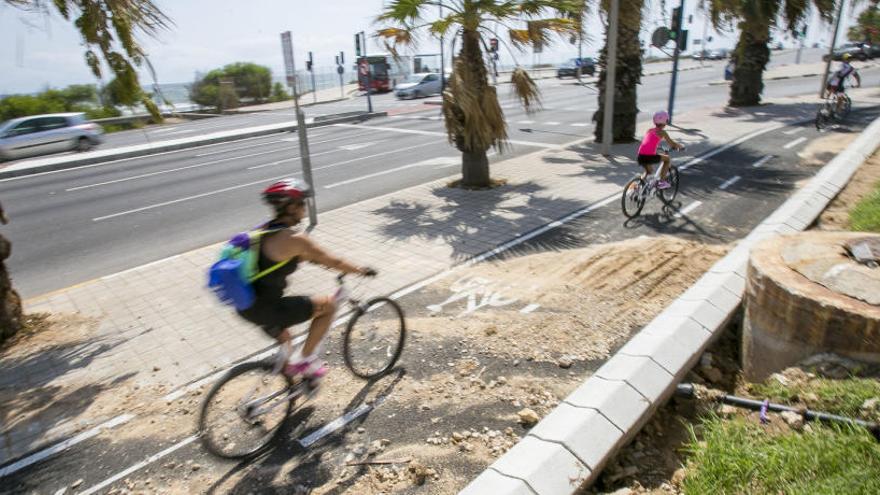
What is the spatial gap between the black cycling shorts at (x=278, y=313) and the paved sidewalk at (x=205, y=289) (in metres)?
1.59

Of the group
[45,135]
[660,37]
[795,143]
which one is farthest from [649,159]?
[45,135]

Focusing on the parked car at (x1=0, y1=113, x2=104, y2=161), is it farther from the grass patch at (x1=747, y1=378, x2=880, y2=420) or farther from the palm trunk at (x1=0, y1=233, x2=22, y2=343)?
the grass patch at (x1=747, y1=378, x2=880, y2=420)

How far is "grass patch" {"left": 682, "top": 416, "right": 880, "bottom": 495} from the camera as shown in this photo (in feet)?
8.35

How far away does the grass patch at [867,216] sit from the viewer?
6148 millimetres

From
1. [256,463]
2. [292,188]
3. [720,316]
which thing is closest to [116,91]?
[292,188]

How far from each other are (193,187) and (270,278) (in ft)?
36.2

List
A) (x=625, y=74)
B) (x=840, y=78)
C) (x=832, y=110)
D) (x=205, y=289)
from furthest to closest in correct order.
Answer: (x=832, y=110) → (x=840, y=78) → (x=625, y=74) → (x=205, y=289)

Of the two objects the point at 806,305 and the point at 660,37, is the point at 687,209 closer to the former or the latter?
the point at 806,305

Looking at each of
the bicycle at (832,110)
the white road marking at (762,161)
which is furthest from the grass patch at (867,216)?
the bicycle at (832,110)

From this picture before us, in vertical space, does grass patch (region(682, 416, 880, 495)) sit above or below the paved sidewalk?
above

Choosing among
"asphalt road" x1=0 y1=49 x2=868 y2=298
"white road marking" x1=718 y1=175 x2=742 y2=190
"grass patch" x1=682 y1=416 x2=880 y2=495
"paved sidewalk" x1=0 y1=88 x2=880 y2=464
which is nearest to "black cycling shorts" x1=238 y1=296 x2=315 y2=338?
"paved sidewalk" x1=0 y1=88 x2=880 y2=464

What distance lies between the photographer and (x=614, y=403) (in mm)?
3367

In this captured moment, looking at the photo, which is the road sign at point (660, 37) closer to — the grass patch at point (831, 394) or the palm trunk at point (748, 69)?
the palm trunk at point (748, 69)

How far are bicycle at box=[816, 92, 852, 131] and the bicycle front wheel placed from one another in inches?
652
